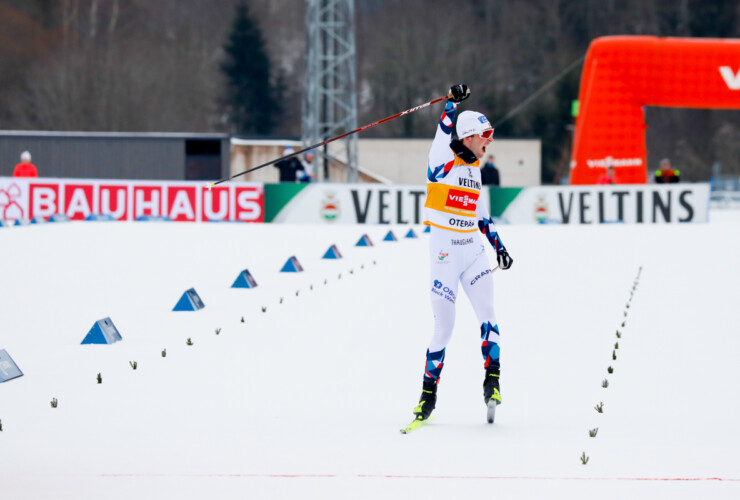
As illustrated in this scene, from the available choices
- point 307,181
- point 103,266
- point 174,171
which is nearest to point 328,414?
point 103,266

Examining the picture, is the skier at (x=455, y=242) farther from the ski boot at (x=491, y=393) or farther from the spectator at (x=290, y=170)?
the spectator at (x=290, y=170)

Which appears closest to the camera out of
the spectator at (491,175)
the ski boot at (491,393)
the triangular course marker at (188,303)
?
the ski boot at (491,393)

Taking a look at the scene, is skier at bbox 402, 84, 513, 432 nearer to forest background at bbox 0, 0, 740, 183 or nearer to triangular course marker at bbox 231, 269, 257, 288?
triangular course marker at bbox 231, 269, 257, 288

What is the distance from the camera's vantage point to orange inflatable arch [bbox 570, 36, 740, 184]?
27156mm

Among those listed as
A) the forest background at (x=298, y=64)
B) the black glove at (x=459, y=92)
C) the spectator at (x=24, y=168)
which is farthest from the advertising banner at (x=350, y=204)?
the forest background at (x=298, y=64)

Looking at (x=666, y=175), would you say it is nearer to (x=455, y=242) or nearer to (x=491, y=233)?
(x=491, y=233)

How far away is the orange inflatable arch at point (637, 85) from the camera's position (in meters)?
27.2

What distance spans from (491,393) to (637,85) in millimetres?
22661

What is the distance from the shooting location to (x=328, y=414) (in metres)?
6.63

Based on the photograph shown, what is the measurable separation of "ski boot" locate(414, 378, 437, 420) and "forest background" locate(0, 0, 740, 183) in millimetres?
52662

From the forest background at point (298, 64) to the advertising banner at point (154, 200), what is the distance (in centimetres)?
3281

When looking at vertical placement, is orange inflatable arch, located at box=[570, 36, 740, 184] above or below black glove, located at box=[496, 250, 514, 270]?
above

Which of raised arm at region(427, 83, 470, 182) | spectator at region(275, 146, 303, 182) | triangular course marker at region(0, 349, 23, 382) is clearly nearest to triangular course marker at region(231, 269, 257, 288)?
triangular course marker at region(0, 349, 23, 382)

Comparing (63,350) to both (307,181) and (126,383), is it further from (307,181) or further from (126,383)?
(307,181)
